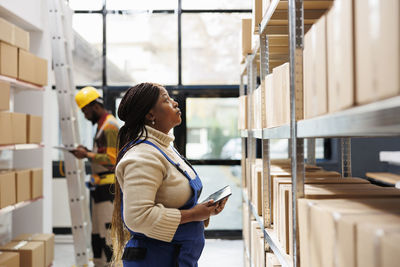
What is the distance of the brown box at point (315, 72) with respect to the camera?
3.47ft

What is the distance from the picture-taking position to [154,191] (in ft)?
5.32

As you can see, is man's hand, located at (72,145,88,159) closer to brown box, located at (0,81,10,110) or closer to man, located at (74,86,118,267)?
man, located at (74,86,118,267)

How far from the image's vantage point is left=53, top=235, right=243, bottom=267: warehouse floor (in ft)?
14.4

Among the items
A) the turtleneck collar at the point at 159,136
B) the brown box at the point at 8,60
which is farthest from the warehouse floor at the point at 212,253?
the turtleneck collar at the point at 159,136

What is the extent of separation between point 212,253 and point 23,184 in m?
2.29

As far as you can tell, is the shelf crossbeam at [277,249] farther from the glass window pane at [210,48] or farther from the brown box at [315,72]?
the glass window pane at [210,48]

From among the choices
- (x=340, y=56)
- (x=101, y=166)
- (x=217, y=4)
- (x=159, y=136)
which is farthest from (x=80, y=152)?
(x=340, y=56)

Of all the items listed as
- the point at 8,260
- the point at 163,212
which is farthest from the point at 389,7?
the point at 8,260

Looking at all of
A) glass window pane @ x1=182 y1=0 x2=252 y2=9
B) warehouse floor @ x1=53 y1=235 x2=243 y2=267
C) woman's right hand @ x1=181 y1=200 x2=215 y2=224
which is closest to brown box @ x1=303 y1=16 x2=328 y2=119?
woman's right hand @ x1=181 y1=200 x2=215 y2=224

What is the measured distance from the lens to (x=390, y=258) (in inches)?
27.5

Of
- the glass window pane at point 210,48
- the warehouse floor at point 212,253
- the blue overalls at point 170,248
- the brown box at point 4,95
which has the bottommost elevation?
the warehouse floor at point 212,253

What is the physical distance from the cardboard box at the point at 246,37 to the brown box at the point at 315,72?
6.60ft

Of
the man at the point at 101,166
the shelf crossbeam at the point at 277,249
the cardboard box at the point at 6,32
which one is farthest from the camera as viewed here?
the man at the point at 101,166

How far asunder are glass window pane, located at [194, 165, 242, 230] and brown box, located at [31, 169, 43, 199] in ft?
7.00
